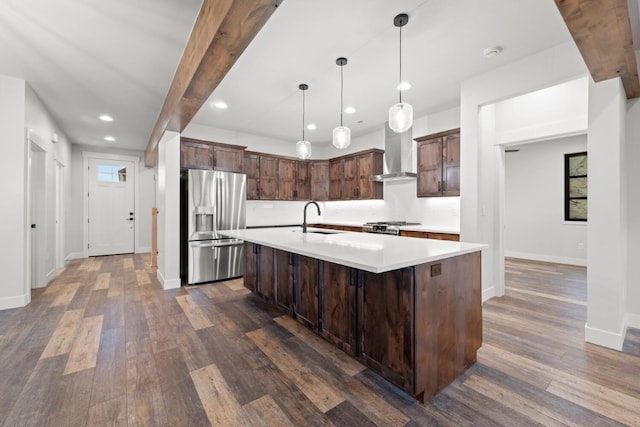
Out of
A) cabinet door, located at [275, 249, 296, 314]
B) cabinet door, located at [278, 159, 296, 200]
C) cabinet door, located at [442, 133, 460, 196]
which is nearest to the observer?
cabinet door, located at [275, 249, 296, 314]

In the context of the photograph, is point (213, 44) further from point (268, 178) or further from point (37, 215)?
point (37, 215)

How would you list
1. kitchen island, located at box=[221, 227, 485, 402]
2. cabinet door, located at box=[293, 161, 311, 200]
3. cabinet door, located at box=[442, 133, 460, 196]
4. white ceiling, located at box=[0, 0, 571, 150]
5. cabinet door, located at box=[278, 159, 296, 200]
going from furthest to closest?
cabinet door, located at box=[293, 161, 311, 200] < cabinet door, located at box=[278, 159, 296, 200] < cabinet door, located at box=[442, 133, 460, 196] < white ceiling, located at box=[0, 0, 571, 150] < kitchen island, located at box=[221, 227, 485, 402]

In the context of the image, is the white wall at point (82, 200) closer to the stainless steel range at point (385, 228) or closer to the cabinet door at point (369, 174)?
the cabinet door at point (369, 174)

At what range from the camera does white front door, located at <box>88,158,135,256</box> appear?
6820 mm

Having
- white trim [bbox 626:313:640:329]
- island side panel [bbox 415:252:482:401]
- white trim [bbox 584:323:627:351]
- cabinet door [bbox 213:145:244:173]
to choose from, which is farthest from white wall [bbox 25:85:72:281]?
white trim [bbox 626:313:640:329]

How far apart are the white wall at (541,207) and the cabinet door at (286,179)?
5.15 meters

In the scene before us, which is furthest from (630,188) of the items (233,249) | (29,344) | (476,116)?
(29,344)

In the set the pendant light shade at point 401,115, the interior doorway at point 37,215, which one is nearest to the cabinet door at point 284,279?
the pendant light shade at point 401,115

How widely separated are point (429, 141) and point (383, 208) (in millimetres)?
1799

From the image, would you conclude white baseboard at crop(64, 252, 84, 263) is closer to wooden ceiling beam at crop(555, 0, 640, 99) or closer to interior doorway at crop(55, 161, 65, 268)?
interior doorway at crop(55, 161, 65, 268)

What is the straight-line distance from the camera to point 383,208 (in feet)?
19.2

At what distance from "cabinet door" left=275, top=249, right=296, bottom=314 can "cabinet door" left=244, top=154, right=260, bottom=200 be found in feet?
9.73

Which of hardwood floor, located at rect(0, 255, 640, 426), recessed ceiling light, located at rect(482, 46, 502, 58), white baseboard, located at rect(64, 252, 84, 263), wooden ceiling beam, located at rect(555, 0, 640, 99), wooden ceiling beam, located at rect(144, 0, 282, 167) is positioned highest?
recessed ceiling light, located at rect(482, 46, 502, 58)

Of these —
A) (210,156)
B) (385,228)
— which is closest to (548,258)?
(385,228)
